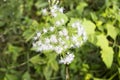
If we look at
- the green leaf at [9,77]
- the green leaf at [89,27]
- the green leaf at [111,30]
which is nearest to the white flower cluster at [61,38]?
the green leaf at [89,27]

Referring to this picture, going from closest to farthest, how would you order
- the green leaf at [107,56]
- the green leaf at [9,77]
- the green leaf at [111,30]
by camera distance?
1. the green leaf at [107,56]
2. the green leaf at [111,30]
3. the green leaf at [9,77]

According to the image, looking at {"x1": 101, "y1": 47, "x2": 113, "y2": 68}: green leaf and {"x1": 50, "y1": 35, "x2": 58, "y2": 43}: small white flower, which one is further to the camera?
{"x1": 101, "y1": 47, "x2": 113, "y2": 68}: green leaf

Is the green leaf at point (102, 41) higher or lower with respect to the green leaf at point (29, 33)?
lower

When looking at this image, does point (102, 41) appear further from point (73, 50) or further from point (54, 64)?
point (54, 64)

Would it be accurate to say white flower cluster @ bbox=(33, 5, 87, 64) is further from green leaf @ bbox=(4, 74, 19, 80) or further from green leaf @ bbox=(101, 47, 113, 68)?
green leaf @ bbox=(4, 74, 19, 80)

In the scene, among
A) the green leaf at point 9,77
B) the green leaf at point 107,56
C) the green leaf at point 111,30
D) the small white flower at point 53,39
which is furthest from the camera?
the green leaf at point 9,77

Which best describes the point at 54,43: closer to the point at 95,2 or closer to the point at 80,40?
the point at 80,40

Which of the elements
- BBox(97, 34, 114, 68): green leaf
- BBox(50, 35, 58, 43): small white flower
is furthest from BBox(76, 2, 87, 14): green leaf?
BBox(50, 35, 58, 43): small white flower

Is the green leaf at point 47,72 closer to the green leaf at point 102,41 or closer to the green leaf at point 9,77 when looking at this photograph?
the green leaf at point 9,77

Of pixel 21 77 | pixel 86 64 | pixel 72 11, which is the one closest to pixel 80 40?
pixel 86 64
